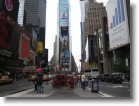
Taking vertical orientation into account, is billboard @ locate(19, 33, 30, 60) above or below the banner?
below

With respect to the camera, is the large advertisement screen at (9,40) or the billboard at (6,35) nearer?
the billboard at (6,35)

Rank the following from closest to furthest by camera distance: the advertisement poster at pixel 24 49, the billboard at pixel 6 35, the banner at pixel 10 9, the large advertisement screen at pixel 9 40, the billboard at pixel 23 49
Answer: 1. the banner at pixel 10 9
2. the billboard at pixel 6 35
3. the large advertisement screen at pixel 9 40
4. the billboard at pixel 23 49
5. the advertisement poster at pixel 24 49

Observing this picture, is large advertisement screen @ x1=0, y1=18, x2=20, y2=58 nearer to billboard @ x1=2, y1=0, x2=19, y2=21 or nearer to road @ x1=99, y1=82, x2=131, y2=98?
billboard @ x1=2, y1=0, x2=19, y2=21

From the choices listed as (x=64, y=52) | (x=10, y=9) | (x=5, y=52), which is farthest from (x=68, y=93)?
(x=64, y=52)

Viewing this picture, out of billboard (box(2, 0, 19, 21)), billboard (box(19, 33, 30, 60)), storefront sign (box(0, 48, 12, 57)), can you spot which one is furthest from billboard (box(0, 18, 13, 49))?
billboard (box(19, 33, 30, 60))

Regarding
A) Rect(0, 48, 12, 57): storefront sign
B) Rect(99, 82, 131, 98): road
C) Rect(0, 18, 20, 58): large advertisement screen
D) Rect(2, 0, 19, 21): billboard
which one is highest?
Rect(2, 0, 19, 21): billboard

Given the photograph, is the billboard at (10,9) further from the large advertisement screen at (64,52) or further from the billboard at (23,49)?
the large advertisement screen at (64,52)

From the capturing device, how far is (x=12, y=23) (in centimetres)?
5425

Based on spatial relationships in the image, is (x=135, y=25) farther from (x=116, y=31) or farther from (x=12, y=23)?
(x=12, y=23)

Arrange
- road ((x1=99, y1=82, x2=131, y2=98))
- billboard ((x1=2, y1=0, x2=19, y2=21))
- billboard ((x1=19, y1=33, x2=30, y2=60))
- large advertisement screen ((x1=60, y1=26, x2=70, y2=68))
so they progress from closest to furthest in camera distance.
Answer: road ((x1=99, y1=82, x2=131, y2=98)), billboard ((x1=2, y1=0, x2=19, y2=21)), billboard ((x1=19, y1=33, x2=30, y2=60)), large advertisement screen ((x1=60, y1=26, x2=70, y2=68))

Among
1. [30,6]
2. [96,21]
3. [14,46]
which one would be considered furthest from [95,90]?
[14,46]

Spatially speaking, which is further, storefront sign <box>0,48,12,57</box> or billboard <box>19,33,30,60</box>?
billboard <box>19,33,30,60</box>

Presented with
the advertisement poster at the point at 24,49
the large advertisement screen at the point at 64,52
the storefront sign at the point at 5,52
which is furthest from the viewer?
the large advertisement screen at the point at 64,52

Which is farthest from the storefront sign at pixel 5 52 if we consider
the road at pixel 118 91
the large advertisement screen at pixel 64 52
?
the large advertisement screen at pixel 64 52
